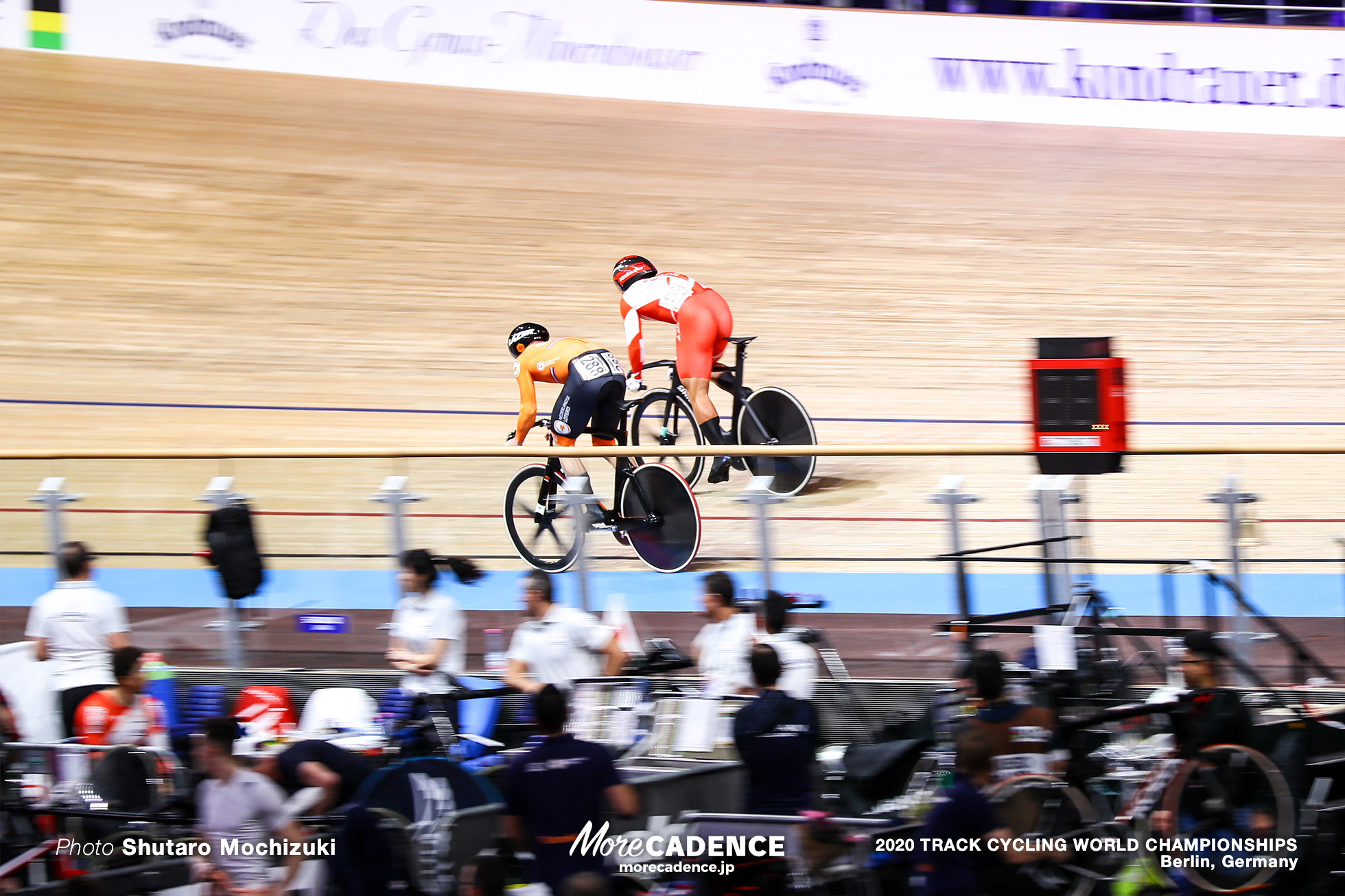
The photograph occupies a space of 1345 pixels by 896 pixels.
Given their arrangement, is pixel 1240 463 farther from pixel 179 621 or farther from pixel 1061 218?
pixel 1061 218

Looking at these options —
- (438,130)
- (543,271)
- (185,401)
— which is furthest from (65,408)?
(438,130)

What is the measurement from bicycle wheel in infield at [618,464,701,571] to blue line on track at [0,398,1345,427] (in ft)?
12.1

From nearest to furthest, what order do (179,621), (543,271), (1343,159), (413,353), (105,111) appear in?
(179,621), (413,353), (543,271), (105,111), (1343,159)

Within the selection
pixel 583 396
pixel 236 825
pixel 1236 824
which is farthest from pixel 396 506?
pixel 1236 824

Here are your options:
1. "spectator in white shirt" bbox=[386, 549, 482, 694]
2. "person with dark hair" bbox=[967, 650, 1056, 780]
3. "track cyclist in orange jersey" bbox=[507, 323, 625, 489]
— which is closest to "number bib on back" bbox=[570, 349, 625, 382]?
"track cyclist in orange jersey" bbox=[507, 323, 625, 489]

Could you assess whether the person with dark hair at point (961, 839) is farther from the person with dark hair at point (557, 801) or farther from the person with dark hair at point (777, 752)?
the person with dark hair at point (557, 801)

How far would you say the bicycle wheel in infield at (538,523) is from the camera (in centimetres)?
516

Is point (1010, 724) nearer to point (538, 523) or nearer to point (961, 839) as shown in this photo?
point (961, 839)

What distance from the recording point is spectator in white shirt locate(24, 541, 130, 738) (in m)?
4.78

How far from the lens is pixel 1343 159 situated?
1220cm

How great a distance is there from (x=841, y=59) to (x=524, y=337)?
7.23m

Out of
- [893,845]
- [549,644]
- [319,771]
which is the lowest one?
[893,845]

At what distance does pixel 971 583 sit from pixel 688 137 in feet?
26.6

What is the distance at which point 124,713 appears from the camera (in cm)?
439
